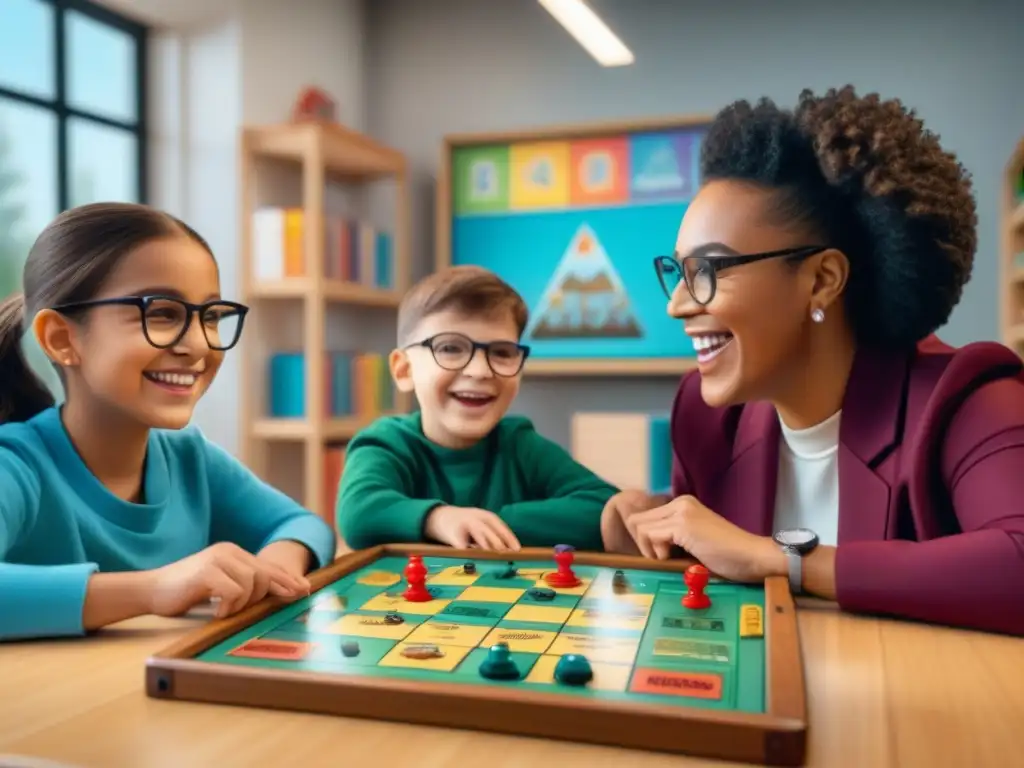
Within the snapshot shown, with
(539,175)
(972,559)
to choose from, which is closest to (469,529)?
(972,559)

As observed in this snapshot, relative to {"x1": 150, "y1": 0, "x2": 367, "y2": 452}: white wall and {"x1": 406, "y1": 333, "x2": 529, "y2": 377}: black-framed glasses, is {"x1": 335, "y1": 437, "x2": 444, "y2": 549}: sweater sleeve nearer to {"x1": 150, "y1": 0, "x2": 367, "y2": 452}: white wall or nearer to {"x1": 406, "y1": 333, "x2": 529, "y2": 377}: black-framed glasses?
{"x1": 406, "y1": 333, "x2": 529, "y2": 377}: black-framed glasses

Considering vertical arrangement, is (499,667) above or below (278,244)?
below

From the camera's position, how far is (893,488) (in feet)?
3.88

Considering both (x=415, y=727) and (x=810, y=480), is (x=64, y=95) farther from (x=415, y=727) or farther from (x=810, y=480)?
(x=415, y=727)

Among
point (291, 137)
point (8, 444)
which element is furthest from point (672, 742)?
point (291, 137)

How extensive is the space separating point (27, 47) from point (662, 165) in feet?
7.53

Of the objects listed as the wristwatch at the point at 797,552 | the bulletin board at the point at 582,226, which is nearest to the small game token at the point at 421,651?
the wristwatch at the point at 797,552

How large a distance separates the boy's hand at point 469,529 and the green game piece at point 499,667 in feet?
1.52

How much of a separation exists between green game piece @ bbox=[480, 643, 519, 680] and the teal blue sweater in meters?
0.42

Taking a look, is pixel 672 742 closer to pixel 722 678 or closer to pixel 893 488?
pixel 722 678

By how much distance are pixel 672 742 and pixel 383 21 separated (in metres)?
4.23

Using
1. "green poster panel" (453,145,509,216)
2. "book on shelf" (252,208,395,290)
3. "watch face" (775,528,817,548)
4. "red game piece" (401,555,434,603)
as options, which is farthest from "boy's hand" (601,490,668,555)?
"green poster panel" (453,145,509,216)

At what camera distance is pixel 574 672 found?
708 millimetres

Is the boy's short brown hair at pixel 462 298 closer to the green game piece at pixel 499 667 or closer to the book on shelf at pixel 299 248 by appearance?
the green game piece at pixel 499 667
